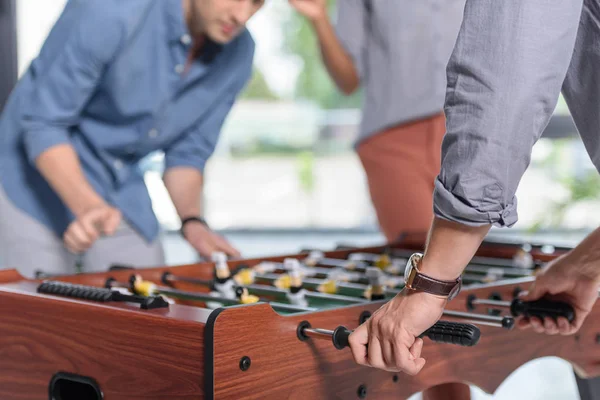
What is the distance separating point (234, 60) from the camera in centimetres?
257

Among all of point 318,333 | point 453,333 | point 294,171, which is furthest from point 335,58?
point 294,171

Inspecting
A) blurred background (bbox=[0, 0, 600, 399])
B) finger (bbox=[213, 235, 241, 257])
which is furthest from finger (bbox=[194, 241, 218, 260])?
blurred background (bbox=[0, 0, 600, 399])

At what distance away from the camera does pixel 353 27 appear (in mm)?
2873

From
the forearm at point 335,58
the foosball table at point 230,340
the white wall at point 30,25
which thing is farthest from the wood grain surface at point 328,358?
the white wall at point 30,25

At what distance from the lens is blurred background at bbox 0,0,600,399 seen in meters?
7.06

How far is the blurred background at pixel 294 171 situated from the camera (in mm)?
7059

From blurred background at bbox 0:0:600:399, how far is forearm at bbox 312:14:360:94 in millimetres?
3998

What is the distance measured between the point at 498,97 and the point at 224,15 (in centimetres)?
127

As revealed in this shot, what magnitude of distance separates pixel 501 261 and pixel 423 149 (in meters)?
0.53

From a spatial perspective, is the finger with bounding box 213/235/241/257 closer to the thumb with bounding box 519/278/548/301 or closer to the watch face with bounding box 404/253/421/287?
the thumb with bounding box 519/278/548/301

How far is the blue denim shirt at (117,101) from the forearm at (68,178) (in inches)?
1.2

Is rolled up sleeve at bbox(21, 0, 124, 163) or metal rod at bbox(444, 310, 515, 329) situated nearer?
metal rod at bbox(444, 310, 515, 329)

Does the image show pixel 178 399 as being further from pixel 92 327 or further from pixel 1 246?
pixel 1 246

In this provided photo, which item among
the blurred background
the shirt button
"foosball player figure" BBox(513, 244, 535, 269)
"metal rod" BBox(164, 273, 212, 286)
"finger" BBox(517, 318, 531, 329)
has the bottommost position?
the blurred background
